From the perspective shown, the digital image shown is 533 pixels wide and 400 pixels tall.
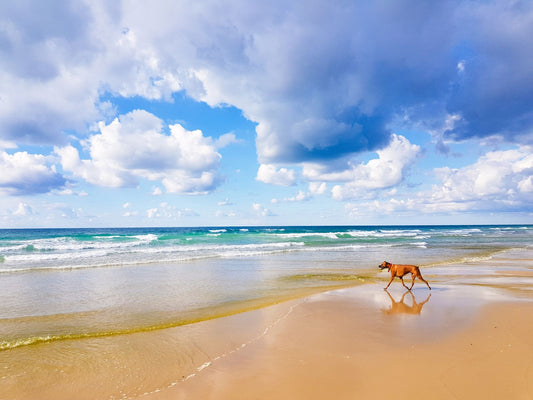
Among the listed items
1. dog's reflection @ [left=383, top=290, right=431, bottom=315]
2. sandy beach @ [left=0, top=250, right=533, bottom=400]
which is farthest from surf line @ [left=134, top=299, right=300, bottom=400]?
dog's reflection @ [left=383, top=290, right=431, bottom=315]

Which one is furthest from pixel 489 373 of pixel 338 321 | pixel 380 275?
pixel 380 275

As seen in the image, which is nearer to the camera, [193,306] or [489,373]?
[489,373]

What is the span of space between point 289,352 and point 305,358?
36cm

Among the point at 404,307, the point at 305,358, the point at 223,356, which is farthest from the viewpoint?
the point at 404,307

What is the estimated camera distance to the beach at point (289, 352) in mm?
4148

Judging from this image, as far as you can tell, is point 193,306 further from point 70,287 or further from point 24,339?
point 70,287

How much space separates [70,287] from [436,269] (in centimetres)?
1685

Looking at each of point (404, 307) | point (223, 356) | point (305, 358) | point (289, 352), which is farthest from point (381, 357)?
point (404, 307)

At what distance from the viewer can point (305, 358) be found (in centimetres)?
500

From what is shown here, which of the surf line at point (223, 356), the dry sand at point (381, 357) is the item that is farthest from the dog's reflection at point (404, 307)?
the surf line at point (223, 356)

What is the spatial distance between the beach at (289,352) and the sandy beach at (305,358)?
2 cm

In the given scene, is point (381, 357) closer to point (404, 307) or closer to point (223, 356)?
point (223, 356)

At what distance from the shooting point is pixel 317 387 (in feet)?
13.4

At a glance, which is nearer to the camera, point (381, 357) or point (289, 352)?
point (381, 357)
